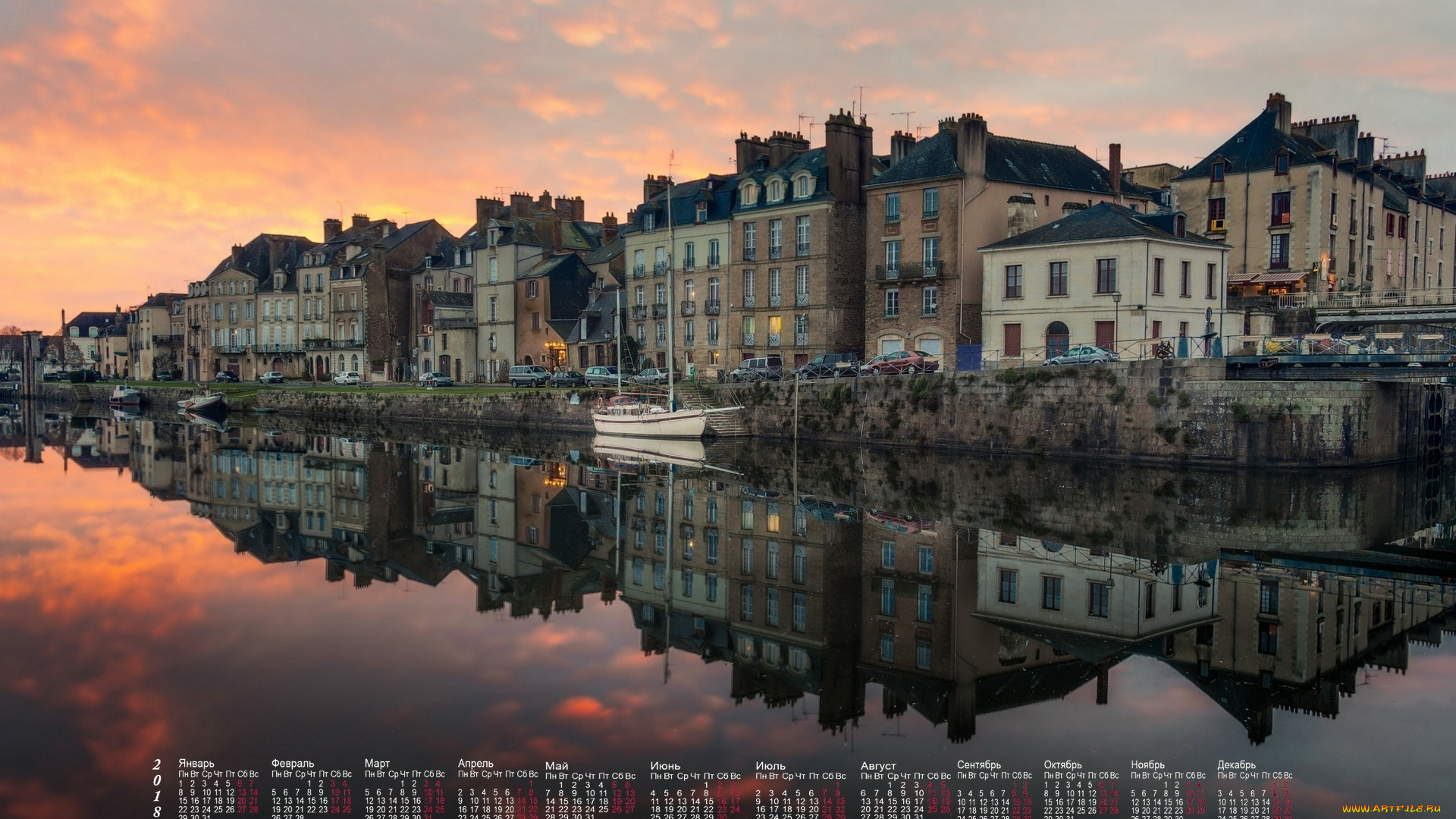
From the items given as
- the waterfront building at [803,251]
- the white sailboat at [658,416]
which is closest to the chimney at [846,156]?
the waterfront building at [803,251]

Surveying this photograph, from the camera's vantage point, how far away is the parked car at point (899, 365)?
40.4 metres

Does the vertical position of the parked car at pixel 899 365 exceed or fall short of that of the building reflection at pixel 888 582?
it exceeds it

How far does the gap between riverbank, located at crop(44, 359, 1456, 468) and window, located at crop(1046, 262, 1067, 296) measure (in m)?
5.19

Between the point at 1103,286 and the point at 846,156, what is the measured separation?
15591mm

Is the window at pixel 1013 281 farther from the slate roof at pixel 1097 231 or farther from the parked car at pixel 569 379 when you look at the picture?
the parked car at pixel 569 379

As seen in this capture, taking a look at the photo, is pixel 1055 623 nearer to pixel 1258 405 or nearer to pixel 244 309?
pixel 1258 405

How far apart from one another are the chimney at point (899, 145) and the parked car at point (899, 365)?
39.9 feet

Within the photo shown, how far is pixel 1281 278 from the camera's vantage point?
153 ft

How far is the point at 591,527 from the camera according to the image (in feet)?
76.3

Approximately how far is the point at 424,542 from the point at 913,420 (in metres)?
20.3

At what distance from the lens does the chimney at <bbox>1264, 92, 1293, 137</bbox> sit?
48.1 metres

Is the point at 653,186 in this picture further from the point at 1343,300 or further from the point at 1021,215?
the point at 1343,300

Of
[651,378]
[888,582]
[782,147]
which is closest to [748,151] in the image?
[782,147]

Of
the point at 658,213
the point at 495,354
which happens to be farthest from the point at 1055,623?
the point at 495,354
